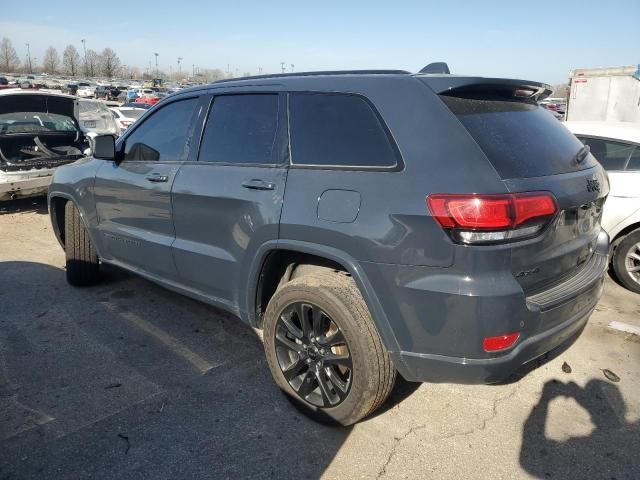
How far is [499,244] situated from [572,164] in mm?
847

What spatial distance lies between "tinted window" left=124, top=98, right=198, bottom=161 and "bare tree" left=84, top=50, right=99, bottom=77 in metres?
128

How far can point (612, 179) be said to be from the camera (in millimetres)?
4949

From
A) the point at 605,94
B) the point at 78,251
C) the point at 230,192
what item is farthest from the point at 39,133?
the point at 605,94

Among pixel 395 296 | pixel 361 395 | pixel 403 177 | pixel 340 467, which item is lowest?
pixel 340 467

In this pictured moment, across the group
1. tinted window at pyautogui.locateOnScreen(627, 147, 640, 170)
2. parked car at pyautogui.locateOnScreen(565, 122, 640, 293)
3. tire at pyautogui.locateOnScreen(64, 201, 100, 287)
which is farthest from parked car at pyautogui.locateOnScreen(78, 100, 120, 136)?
tinted window at pyautogui.locateOnScreen(627, 147, 640, 170)

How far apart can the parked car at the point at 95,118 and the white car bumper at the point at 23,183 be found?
169 cm

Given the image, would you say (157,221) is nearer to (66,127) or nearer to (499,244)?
(499,244)

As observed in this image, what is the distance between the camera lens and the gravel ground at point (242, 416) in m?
2.47

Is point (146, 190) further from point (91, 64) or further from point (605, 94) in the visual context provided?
point (91, 64)

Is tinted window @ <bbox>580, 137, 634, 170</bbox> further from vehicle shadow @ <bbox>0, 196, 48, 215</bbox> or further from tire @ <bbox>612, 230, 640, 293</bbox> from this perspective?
vehicle shadow @ <bbox>0, 196, 48, 215</bbox>

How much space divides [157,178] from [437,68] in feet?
6.59

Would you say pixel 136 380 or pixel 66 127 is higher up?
pixel 66 127

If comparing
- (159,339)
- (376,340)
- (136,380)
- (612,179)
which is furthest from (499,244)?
(612,179)

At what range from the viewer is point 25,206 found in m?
8.63
